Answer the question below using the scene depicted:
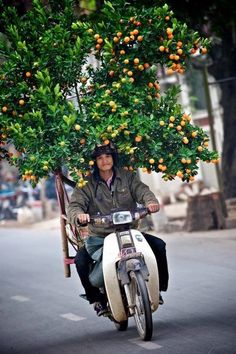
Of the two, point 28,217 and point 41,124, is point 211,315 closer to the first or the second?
point 41,124

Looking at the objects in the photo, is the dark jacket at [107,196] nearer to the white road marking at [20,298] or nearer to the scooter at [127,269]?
the scooter at [127,269]

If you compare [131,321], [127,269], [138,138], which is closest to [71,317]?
[131,321]

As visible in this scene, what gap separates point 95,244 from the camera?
8.11 metres

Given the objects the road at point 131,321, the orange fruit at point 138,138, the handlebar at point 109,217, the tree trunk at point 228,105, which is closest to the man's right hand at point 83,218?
the handlebar at point 109,217

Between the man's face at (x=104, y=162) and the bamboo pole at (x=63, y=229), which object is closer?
the man's face at (x=104, y=162)

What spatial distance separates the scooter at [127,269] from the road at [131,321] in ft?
0.94

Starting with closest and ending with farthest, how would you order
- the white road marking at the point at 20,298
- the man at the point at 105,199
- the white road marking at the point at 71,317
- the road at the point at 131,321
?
the road at the point at 131,321 → the man at the point at 105,199 → the white road marking at the point at 71,317 → the white road marking at the point at 20,298

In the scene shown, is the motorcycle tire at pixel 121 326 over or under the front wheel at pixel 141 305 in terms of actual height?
under

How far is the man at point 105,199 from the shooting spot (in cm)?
811

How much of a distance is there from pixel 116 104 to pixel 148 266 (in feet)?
4.90

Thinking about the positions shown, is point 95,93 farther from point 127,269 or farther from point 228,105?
point 228,105

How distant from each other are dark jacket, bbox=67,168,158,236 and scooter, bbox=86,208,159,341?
0.32 meters

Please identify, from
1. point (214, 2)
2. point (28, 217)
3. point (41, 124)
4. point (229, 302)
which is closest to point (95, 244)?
point (41, 124)

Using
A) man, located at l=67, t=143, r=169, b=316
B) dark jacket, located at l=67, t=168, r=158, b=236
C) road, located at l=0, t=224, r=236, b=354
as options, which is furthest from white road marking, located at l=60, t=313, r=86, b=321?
dark jacket, located at l=67, t=168, r=158, b=236
